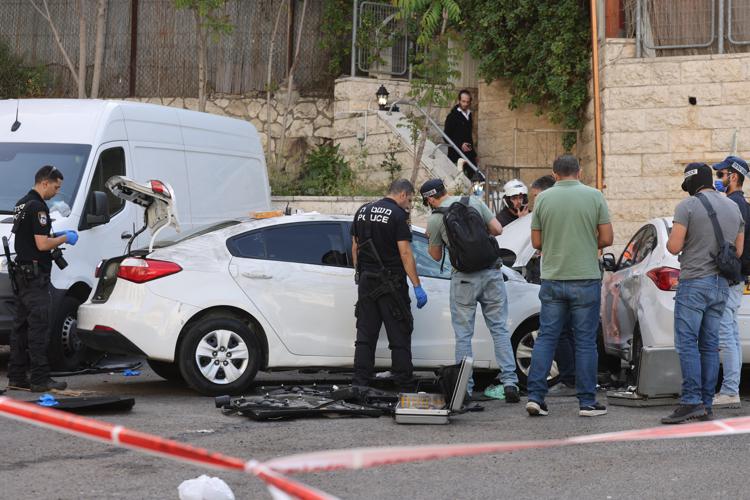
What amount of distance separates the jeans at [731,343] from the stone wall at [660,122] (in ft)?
28.0

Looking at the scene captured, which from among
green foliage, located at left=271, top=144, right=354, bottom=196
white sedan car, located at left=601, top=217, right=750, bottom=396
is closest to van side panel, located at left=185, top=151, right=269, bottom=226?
white sedan car, located at left=601, top=217, right=750, bottom=396

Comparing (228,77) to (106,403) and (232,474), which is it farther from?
(232,474)

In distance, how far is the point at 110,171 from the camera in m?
11.6

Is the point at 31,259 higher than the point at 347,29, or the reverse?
the point at 347,29

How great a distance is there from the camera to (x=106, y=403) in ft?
27.5

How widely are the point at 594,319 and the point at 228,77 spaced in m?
15.2

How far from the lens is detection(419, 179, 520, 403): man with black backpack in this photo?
9.22 meters

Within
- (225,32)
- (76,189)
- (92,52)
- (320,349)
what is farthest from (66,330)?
(92,52)

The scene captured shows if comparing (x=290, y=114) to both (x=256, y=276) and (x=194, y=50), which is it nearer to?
(x=194, y=50)

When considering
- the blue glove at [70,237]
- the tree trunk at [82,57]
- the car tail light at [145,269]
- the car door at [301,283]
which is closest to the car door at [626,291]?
the car door at [301,283]

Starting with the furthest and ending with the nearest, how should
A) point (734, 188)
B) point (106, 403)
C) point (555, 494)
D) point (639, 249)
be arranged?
point (639, 249), point (734, 188), point (106, 403), point (555, 494)

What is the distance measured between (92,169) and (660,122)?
30.0 feet

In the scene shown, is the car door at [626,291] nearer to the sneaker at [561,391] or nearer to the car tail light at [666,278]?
the car tail light at [666,278]

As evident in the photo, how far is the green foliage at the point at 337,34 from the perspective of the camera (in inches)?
878
